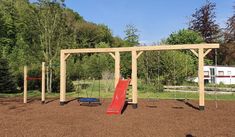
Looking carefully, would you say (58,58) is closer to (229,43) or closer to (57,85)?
(57,85)

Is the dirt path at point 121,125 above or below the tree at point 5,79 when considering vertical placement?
below

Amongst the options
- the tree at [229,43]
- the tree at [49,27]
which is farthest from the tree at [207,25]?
the tree at [49,27]

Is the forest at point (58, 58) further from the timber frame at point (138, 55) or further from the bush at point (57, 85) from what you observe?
the timber frame at point (138, 55)

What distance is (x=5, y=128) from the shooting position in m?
8.77

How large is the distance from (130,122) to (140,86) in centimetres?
1593

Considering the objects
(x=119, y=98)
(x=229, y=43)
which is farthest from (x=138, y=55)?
(x=229, y=43)

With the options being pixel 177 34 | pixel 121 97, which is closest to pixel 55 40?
pixel 121 97

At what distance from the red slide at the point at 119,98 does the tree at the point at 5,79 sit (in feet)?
38.7

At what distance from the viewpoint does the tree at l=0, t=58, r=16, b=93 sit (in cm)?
2259

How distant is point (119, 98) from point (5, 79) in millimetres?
12611

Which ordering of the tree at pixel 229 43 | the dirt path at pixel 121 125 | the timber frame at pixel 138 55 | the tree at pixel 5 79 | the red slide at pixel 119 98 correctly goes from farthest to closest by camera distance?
1. the tree at pixel 229 43
2. the tree at pixel 5 79
3. the timber frame at pixel 138 55
4. the red slide at pixel 119 98
5. the dirt path at pixel 121 125

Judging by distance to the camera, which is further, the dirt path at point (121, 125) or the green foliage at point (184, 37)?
the green foliage at point (184, 37)

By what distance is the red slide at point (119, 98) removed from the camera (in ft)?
40.1

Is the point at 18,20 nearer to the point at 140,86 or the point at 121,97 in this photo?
the point at 140,86
